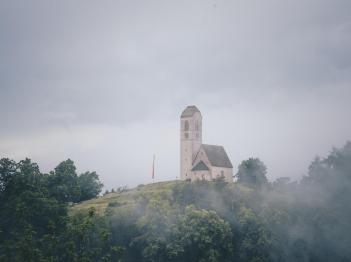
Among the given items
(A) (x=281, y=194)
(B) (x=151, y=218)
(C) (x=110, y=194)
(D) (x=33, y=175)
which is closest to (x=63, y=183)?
(C) (x=110, y=194)

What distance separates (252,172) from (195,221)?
97.6 ft

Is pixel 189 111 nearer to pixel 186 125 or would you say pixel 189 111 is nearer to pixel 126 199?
pixel 186 125

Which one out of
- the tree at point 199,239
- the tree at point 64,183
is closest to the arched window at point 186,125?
the tree at point 64,183

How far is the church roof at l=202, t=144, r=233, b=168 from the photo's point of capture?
344ft

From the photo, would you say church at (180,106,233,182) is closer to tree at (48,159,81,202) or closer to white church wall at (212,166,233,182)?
white church wall at (212,166,233,182)

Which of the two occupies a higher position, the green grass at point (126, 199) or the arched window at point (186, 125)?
the arched window at point (186, 125)

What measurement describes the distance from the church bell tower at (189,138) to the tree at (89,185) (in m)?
26.8

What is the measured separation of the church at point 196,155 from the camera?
10381cm

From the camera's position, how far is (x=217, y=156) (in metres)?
107

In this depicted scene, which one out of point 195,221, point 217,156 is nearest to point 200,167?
point 217,156

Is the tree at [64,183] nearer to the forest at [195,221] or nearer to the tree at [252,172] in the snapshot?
the forest at [195,221]

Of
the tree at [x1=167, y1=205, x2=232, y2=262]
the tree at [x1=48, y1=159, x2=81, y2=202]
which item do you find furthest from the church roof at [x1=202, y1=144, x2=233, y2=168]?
the tree at [x1=48, y1=159, x2=81, y2=202]

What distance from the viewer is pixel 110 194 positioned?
116 meters

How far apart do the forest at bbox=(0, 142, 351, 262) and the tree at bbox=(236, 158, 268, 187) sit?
398cm
